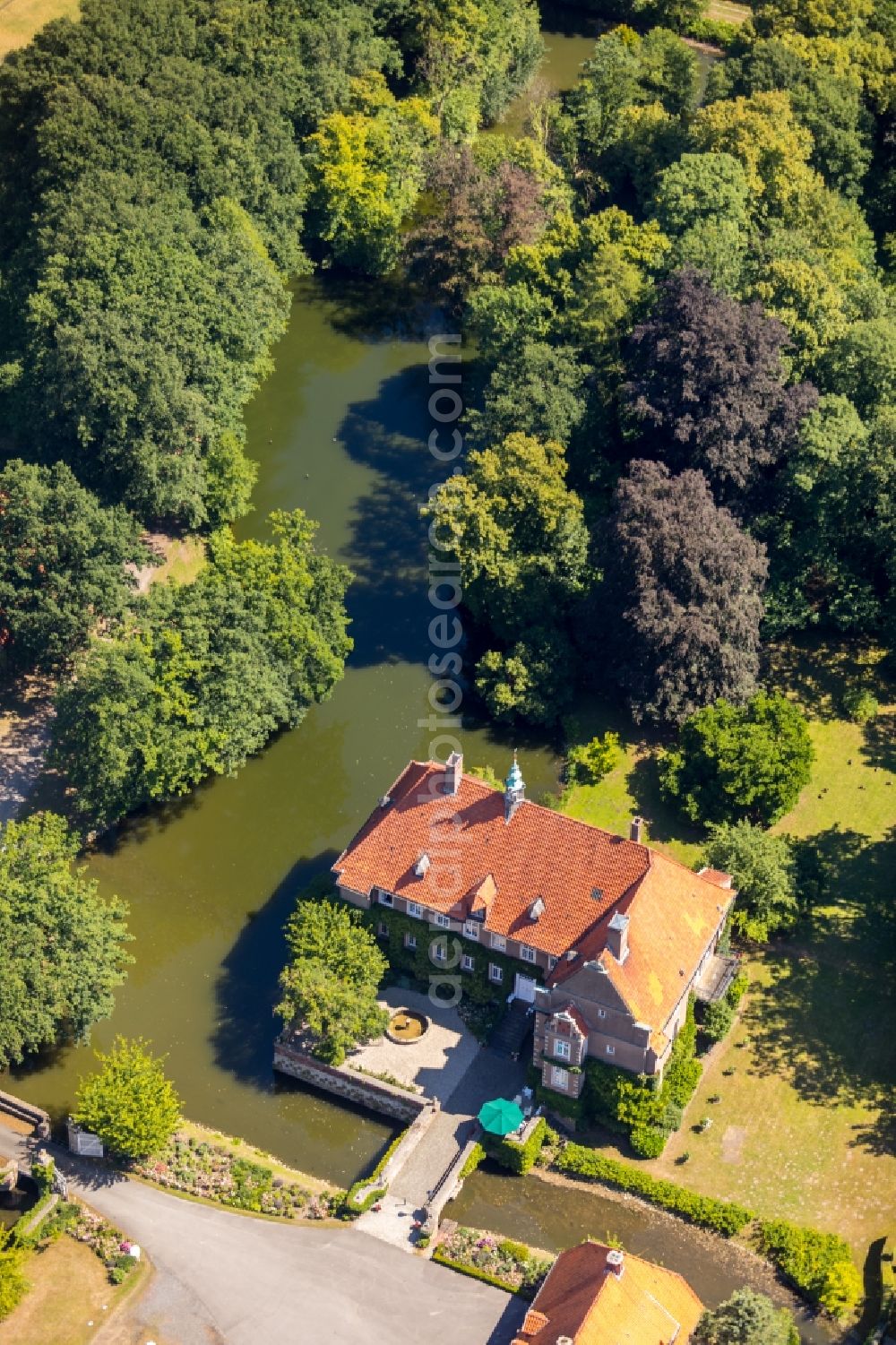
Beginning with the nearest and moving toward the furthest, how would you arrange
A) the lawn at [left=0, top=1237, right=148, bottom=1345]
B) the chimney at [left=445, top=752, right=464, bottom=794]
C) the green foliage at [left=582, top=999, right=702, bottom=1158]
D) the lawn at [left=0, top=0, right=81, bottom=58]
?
the lawn at [left=0, top=1237, right=148, bottom=1345] → the green foliage at [left=582, top=999, right=702, bottom=1158] → the chimney at [left=445, top=752, right=464, bottom=794] → the lawn at [left=0, top=0, right=81, bottom=58]

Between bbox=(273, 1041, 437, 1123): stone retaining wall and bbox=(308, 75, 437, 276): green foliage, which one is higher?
bbox=(308, 75, 437, 276): green foliage

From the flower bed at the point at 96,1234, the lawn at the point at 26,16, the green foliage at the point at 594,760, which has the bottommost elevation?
the flower bed at the point at 96,1234

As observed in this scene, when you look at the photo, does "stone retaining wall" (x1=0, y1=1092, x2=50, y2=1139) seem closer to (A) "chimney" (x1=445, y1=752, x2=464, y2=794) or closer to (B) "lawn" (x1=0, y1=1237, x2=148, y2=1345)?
(B) "lawn" (x1=0, y1=1237, x2=148, y2=1345)

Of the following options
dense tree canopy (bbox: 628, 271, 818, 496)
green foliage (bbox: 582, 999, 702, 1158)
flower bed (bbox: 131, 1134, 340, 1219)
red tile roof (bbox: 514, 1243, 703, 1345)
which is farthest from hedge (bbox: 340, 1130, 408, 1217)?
dense tree canopy (bbox: 628, 271, 818, 496)

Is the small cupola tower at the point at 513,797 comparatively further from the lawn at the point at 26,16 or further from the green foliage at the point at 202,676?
the lawn at the point at 26,16

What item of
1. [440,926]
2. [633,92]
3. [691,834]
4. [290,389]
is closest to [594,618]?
[691,834]

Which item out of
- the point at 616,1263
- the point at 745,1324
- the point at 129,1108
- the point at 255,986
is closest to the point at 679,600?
the point at 255,986

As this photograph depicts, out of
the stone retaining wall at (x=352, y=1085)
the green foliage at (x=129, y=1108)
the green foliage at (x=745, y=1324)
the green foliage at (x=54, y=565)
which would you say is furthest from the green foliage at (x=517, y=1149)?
the green foliage at (x=54, y=565)
